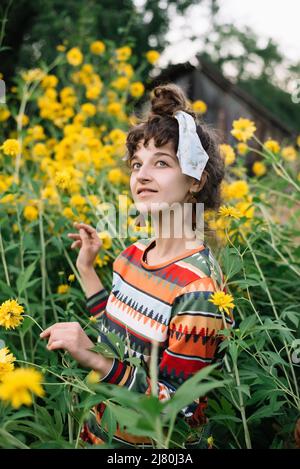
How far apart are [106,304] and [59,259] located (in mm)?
637

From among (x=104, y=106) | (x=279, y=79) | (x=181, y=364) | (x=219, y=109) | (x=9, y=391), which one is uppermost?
(x=279, y=79)

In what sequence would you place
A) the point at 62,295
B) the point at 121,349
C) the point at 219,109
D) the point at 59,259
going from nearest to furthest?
the point at 121,349, the point at 62,295, the point at 59,259, the point at 219,109

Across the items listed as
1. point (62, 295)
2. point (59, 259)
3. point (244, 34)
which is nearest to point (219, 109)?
point (59, 259)

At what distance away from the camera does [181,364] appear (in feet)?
3.36

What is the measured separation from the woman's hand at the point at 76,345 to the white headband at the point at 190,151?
47 cm

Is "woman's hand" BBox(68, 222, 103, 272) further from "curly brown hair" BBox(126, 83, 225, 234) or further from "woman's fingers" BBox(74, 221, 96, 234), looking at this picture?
"curly brown hair" BBox(126, 83, 225, 234)

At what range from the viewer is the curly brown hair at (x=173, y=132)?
3.94ft

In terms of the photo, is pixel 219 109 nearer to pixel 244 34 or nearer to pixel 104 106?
pixel 104 106

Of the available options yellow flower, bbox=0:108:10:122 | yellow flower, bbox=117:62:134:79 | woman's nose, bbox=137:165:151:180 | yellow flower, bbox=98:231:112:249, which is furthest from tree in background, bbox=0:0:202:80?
woman's nose, bbox=137:165:151:180

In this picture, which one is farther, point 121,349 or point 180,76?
point 180,76

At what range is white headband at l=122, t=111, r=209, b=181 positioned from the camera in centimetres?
115

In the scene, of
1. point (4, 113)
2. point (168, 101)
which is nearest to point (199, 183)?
point (168, 101)

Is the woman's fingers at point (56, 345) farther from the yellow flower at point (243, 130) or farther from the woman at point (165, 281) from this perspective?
the yellow flower at point (243, 130)

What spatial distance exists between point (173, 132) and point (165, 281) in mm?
391
